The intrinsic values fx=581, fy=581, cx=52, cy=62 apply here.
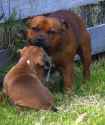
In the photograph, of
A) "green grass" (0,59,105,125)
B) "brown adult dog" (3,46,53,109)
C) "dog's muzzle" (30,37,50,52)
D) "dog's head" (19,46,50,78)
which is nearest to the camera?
"green grass" (0,59,105,125)

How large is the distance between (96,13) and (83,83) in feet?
5.26

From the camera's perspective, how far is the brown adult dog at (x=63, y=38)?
6.89m

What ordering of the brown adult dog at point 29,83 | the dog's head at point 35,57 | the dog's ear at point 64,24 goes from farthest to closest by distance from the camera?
1. the dog's ear at point 64,24
2. the dog's head at point 35,57
3. the brown adult dog at point 29,83

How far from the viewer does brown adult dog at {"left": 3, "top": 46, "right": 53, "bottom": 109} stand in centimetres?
633

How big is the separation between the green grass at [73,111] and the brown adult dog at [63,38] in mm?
231

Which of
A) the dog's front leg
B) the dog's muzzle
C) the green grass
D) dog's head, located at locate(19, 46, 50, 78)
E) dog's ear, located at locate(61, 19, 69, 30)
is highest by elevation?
dog's ear, located at locate(61, 19, 69, 30)

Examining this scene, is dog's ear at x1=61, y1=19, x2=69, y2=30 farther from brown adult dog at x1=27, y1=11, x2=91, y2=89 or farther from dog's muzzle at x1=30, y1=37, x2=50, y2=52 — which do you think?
dog's muzzle at x1=30, y1=37, x2=50, y2=52

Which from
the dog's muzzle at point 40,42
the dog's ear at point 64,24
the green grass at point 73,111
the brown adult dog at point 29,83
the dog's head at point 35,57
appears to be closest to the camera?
the green grass at point 73,111

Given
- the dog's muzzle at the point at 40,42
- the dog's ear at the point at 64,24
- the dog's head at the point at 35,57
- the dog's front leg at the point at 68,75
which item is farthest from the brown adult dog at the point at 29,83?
the dog's ear at the point at 64,24

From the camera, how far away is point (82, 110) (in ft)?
21.4

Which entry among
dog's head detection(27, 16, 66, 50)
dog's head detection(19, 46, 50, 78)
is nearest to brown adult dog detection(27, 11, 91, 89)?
dog's head detection(27, 16, 66, 50)

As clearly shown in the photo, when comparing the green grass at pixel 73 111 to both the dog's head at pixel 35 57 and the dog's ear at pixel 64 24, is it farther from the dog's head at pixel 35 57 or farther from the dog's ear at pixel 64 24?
the dog's ear at pixel 64 24

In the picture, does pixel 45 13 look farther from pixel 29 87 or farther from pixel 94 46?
pixel 29 87

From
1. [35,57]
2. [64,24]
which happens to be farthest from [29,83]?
[64,24]
